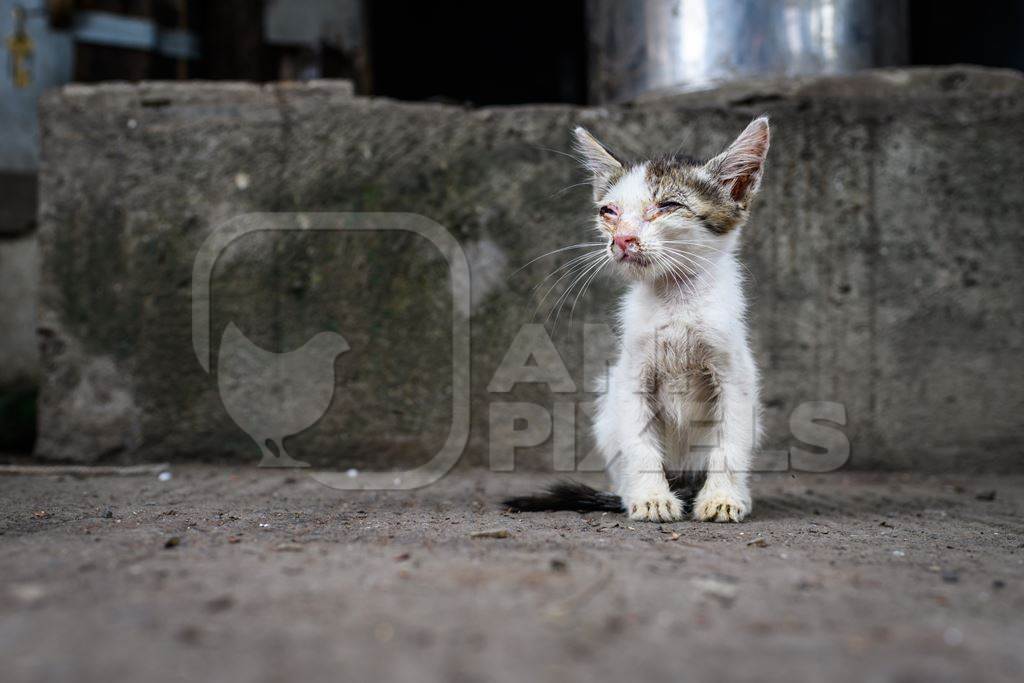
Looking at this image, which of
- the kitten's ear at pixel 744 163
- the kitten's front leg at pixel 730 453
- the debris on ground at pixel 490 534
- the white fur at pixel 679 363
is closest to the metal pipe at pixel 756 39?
the kitten's ear at pixel 744 163

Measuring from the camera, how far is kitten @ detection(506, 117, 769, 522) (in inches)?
124

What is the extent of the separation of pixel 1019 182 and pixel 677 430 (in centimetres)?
252

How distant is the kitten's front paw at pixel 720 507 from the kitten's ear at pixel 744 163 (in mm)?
1130

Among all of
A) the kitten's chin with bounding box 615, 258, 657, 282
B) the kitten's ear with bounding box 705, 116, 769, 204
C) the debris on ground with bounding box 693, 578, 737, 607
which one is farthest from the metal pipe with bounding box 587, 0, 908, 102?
the debris on ground with bounding box 693, 578, 737, 607

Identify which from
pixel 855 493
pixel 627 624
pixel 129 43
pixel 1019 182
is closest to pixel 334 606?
pixel 627 624

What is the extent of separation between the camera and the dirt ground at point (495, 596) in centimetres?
151

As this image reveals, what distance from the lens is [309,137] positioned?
448cm

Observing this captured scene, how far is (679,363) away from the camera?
3.21 m

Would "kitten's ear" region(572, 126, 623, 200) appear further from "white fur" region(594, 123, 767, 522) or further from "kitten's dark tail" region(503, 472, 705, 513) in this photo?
"kitten's dark tail" region(503, 472, 705, 513)

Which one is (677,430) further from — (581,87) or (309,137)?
(581,87)

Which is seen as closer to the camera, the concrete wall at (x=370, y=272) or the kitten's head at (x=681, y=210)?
the kitten's head at (x=681, y=210)

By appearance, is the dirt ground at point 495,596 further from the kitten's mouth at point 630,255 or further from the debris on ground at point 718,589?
the kitten's mouth at point 630,255

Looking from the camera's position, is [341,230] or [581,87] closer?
[341,230]

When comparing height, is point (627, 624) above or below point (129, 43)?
below
